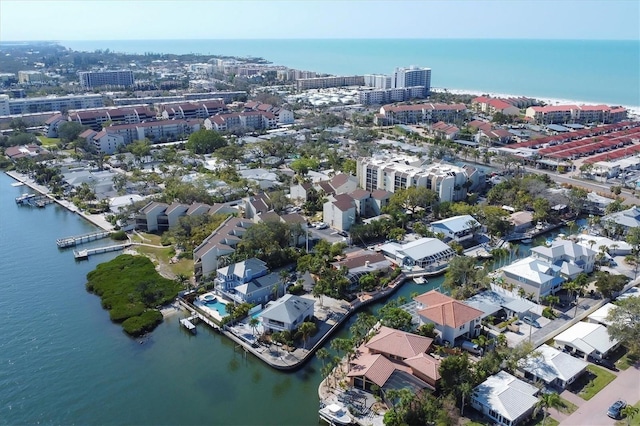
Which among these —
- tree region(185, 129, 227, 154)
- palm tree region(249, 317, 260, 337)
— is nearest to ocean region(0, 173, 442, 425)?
palm tree region(249, 317, 260, 337)

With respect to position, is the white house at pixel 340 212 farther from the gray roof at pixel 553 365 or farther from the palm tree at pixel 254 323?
the gray roof at pixel 553 365

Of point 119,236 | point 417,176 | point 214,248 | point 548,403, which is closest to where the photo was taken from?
point 548,403

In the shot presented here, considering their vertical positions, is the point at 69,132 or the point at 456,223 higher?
the point at 69,132

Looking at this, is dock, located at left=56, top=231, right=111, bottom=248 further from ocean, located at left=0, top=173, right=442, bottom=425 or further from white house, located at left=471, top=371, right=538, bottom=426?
white house, located at left=471, top=371, right=538, bottom=426

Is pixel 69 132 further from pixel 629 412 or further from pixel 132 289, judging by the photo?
pixel 629 412

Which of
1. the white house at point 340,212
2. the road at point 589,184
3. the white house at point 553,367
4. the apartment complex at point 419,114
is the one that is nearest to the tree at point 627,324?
the white house at point 553,367

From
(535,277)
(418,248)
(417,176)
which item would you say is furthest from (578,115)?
(535,277)

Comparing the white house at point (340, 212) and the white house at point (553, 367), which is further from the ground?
the white house at point (340, 212)
